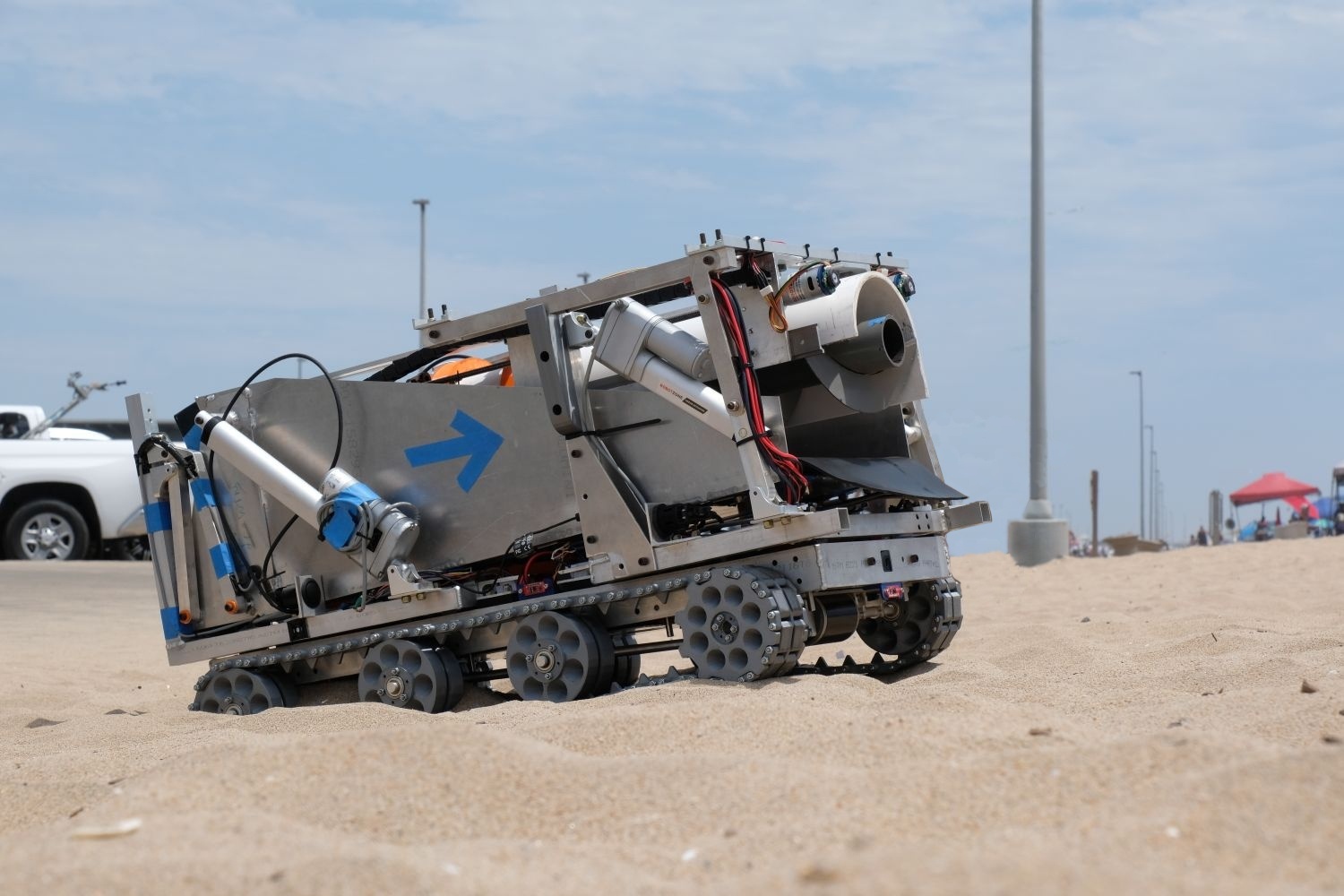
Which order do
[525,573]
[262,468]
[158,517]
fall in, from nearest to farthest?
1. [525,573]
2. [262,468]
3. [158,517]

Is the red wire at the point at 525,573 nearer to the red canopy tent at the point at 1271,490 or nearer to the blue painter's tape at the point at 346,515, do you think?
the blue painter's tape at the point at 346,515

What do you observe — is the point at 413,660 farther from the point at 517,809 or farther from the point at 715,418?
the point at 517,809

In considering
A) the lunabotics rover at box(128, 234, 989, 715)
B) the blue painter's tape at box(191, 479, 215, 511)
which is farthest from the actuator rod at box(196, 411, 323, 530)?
the blue painter's tape at box(191, 479, 215, 511)

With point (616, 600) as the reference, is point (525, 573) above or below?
above

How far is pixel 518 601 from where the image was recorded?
22.0 feet

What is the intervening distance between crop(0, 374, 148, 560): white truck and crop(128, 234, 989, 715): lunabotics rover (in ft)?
33.5

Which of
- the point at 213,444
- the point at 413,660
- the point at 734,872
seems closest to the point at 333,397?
the point at 213,444

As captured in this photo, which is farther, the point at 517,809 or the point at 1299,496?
the point at 1299,496

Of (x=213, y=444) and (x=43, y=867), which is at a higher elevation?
(x=213, y=444)

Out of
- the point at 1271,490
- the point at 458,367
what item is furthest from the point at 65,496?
the point at 1271,490

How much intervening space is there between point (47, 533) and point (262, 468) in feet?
38.2

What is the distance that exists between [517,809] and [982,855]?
1.24 m

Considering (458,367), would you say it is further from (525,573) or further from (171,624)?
(171,624)

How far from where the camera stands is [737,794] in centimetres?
346
